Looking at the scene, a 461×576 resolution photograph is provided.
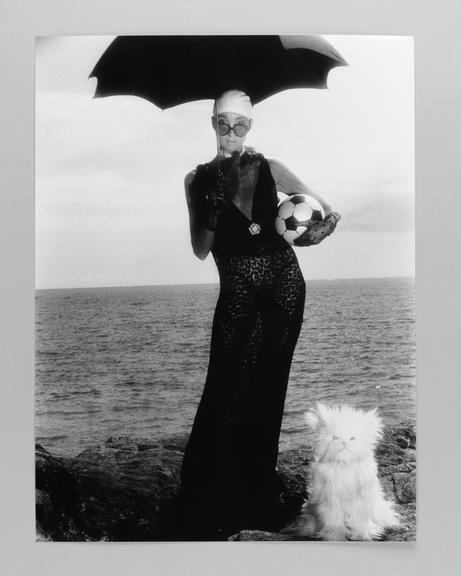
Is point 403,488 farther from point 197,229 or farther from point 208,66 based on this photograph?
point 208,66

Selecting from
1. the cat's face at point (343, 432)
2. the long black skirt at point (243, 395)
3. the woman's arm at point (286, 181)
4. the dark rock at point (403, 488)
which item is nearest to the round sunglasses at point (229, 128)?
the woman's arm at point (286, 181)

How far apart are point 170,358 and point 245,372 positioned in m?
0.22

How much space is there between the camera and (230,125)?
1613 mm

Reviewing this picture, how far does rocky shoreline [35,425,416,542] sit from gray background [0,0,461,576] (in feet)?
0.13

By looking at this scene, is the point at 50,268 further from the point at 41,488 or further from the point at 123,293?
the point at 41,488

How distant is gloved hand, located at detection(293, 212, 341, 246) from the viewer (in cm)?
162

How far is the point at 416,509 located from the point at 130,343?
96 cm

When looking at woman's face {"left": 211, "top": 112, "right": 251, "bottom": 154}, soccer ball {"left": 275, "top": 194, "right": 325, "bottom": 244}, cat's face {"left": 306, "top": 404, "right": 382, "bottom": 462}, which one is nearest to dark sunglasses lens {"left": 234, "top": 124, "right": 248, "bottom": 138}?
woman's face {"left": 211, "top": 112, "right": 251, "bottom": 154}

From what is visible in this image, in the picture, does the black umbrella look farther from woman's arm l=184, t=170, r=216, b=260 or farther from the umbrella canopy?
woman's arm l=184, t=170, r=216, b=260

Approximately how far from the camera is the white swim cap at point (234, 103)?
1.62m

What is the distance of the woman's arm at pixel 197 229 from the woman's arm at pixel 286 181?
23 cm

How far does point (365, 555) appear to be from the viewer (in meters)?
1.60

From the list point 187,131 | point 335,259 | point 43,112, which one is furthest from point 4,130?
point 335,259

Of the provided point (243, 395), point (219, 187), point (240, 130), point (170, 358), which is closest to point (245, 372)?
point (243, 395)
